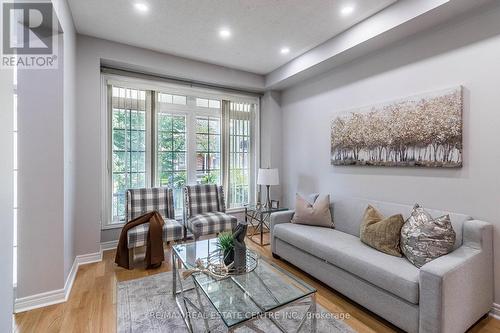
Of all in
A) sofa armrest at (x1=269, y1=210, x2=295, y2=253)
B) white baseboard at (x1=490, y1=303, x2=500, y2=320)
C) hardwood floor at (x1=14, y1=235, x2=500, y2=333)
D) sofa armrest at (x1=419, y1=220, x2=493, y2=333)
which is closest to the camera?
sofa armrest at (x1=419, y1=220, x2=493, y2=333)

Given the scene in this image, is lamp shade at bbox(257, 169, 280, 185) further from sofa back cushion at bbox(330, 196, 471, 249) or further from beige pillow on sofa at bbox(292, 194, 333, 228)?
sofa back cushion at bbox(330, 196, 471, 249)

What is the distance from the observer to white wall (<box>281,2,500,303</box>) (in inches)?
80.0

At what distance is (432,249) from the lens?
1891mm

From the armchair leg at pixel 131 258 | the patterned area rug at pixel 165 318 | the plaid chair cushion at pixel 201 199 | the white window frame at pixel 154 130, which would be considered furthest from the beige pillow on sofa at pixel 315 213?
the armchair leg at pixel 131 258

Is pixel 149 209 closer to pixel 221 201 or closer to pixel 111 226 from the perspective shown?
pixel 111 226

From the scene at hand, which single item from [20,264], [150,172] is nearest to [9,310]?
[20,264]

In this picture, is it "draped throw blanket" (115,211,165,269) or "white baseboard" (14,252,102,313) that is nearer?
"white baseboard" (14,252,102,313)

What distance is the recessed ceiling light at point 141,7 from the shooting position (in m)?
2.38

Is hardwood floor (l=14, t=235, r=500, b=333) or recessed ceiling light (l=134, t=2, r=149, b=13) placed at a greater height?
recessed ceiling light (l=134, t=2, r=149, b=13)

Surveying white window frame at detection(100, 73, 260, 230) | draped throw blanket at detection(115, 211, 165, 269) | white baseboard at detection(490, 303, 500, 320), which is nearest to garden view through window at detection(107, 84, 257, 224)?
white window frame at detection(100, 73, 260, 230)

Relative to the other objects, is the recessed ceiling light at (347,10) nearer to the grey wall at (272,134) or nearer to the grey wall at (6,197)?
the grey wall at (272,134)

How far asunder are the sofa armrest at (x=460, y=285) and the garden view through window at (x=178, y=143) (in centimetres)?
323

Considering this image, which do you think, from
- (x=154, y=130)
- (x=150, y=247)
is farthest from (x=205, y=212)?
(x=154, y=130)

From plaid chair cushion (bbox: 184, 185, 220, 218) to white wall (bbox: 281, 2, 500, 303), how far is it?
1605 mm
